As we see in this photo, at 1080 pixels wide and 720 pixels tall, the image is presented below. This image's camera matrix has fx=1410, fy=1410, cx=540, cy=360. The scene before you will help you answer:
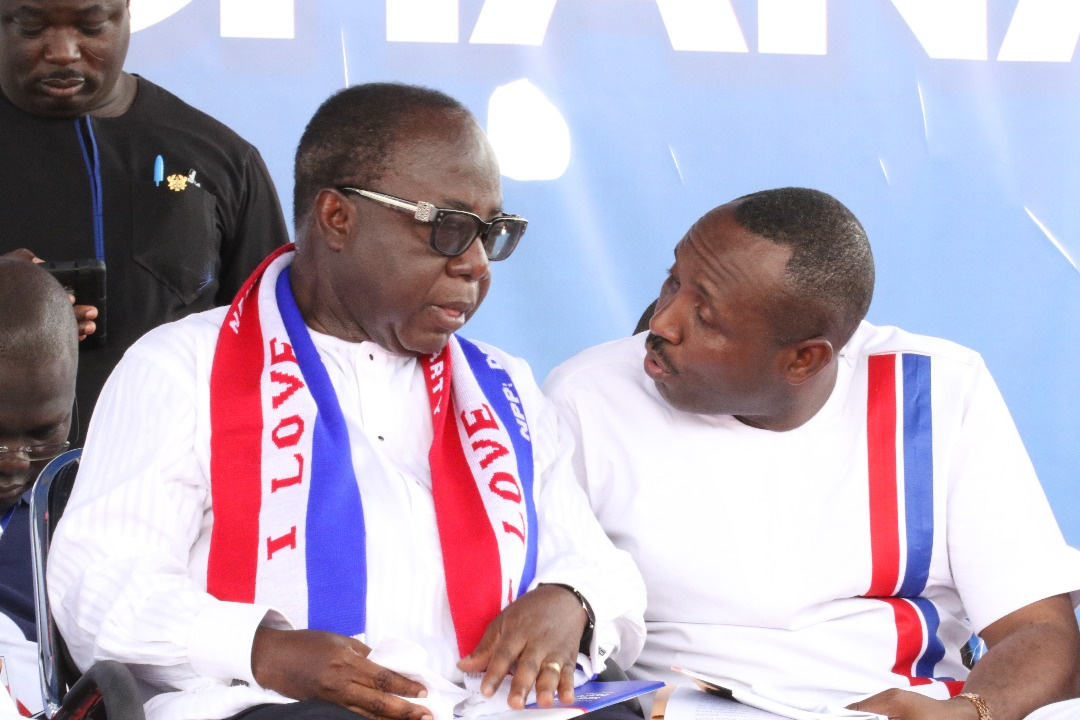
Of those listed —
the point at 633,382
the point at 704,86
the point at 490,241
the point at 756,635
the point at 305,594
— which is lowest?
the point at 756,635

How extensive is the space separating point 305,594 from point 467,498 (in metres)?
0.37

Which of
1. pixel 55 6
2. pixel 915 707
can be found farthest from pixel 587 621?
pixel 55 6

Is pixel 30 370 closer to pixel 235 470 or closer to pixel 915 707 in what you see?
pixel 235 470

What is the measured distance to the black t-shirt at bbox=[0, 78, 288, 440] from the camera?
3406 millimetres

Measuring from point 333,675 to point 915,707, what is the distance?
1.05m

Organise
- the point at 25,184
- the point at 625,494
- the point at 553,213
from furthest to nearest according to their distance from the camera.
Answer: the point at 553,213, the point at 25,184, the point at 625,494

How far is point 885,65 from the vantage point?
474 centimetres

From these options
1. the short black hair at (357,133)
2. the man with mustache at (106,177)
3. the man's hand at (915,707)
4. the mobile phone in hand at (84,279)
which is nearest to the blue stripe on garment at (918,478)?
the man's hand at (915,707)

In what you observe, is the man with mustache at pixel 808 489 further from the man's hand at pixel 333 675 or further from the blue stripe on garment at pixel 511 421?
the man's hand at pixel 333 675

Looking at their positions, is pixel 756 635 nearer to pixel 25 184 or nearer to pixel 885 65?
pixel 25 184

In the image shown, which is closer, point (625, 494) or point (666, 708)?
point (666, 708)

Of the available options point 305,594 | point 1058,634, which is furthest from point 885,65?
point 305,594

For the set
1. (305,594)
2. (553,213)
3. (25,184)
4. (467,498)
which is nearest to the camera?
(305,594)

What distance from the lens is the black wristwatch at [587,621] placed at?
2.48 metres
